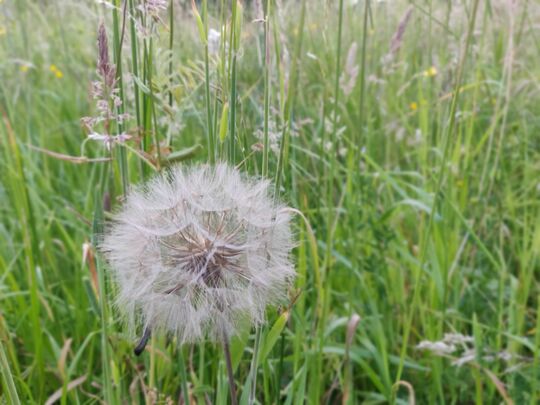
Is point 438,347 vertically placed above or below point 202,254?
below

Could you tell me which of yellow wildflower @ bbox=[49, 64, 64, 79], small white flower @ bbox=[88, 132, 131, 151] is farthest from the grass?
yellow wildflower @ bbox=[49, 64, 64, 79]

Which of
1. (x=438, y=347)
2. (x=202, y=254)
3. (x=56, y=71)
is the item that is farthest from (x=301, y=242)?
(x=56, y=71)

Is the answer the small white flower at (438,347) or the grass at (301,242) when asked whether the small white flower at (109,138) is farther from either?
the small white flower at (438,347)

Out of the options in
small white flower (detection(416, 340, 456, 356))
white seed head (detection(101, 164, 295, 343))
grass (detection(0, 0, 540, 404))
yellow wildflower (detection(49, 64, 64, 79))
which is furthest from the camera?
yellow wildflower (detection(49, 64, 64, 79))

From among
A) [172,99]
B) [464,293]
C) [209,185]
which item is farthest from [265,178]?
[464,293]

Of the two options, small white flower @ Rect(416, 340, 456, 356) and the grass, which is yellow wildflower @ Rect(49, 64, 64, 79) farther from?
small white flower @ Rect(416, 340, 456, 356)

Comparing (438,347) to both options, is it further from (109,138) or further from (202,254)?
(109,138)

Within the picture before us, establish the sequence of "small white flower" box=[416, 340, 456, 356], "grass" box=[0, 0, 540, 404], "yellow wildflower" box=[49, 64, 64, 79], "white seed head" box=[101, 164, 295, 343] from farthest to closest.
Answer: "yellow wildflower" box=[49, 64, 64, 79] → "small white flower" box=[416, 340, 456, 356] → "grass" box=[0, 0, 540, 404] → "white seed head" box=[101, 164, 295, 343]
